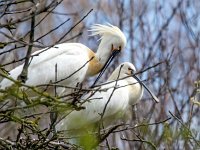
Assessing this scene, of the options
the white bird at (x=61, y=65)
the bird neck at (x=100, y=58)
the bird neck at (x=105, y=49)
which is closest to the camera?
the white bird at (x=61, y=65)

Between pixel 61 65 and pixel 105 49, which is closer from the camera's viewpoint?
pixel 61 65

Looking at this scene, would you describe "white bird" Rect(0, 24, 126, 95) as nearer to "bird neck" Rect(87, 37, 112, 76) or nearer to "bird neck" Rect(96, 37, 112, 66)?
"bird neck" Rect(87, 37, 112, 76)

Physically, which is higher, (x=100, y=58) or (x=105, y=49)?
(x=105, y=49)

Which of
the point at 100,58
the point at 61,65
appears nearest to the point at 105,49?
the point at 100,58

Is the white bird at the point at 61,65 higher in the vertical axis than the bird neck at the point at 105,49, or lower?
lower

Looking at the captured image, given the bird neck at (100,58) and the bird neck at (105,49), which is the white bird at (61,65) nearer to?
the bird neck at (100,58)

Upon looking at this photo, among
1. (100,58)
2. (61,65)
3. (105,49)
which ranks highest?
(105,49)

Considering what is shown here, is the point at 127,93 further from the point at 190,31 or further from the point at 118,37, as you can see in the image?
the point at 190,31

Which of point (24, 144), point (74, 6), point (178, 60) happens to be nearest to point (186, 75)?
point (178, 60)

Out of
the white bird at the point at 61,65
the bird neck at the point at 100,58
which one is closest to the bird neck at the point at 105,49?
the bird neck at the point at 100,58

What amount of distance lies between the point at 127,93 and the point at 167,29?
4.90 meters

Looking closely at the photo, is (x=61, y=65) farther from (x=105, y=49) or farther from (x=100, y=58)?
(x=105, y=49)

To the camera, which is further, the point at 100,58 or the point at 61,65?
the point at 100,58

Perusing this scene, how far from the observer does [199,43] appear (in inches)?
495
